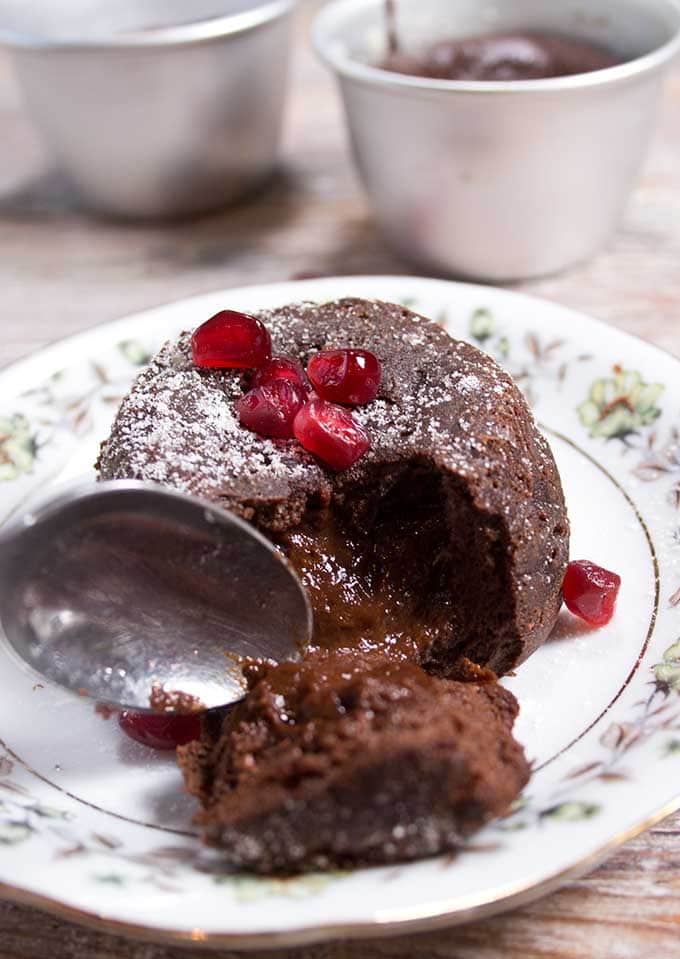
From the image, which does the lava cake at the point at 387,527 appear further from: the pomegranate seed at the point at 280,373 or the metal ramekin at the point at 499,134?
the metal ramekin at the point at 499,134

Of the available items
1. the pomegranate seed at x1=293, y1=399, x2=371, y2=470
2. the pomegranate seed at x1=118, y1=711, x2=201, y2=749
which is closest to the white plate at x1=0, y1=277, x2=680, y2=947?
the pomegranate seed at x1=118, y1=711, x2=201, y2=749

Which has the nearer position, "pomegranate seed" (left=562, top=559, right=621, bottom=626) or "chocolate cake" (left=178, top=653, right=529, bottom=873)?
"chocolate cake" (left=178, top=653, right=529, bottom=873)

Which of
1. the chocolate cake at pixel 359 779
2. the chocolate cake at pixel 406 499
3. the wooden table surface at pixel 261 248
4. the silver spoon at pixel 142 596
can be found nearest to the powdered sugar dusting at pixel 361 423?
the chocolate cake at pixel 406 499

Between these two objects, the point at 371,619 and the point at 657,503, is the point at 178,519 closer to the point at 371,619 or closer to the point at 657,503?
the point at 371,619

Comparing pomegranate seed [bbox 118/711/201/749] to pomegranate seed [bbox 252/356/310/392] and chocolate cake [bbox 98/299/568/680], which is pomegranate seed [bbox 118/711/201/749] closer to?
chocolate cake [bbox 98/299/568/680]

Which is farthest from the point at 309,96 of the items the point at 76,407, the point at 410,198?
the point at 76,407

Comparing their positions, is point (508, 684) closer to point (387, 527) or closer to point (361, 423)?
point (387, 527)
